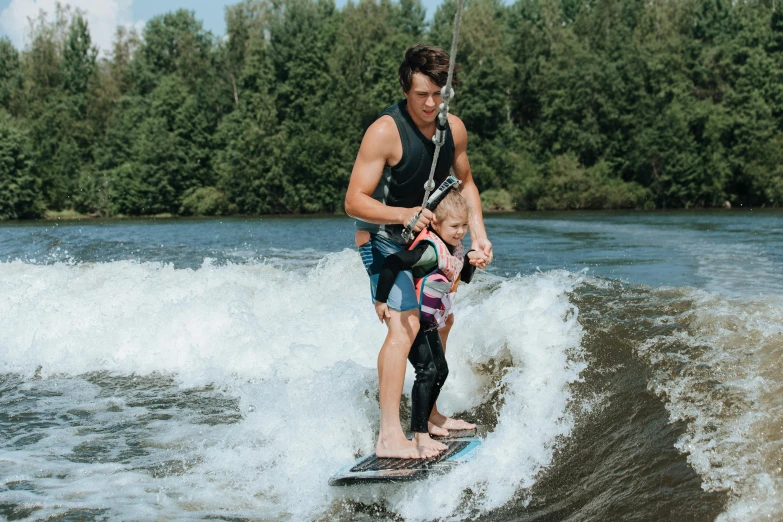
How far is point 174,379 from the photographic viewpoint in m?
7.20

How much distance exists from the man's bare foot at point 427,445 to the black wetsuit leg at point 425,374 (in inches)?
1.3

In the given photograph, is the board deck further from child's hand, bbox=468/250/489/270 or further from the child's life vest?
child's hand, bbox=468/250/489/270

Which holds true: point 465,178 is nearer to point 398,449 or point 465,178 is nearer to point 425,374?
point 425,374

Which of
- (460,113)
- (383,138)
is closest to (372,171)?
(383,138)

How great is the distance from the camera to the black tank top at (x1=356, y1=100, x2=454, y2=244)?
15.0 ft

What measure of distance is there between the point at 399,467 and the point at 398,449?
0.23m

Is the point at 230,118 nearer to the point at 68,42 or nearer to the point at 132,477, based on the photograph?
the point at 68,42

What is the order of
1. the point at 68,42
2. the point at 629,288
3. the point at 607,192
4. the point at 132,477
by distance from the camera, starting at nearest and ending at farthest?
the point at 132,477, the point at 629,288, the point at 607,192, the point at 68,42

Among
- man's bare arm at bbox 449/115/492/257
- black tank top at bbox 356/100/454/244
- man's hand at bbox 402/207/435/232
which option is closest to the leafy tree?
man's bare arm at bbox 449/115/492/257

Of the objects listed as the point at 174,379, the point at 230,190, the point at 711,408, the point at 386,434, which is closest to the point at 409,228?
the point at 386,434

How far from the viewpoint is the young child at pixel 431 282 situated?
450 cm

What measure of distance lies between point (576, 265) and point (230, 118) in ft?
178

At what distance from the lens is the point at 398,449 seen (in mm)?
4531

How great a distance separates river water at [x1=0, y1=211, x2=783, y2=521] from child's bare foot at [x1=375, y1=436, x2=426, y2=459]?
0.24m
